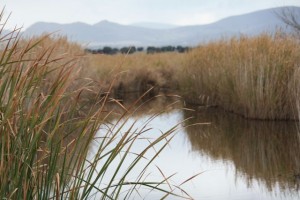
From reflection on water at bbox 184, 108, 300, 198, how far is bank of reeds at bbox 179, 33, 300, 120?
228 millimetres

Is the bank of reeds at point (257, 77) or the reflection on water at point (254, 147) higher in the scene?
the bank of reeds at point (257, 77)

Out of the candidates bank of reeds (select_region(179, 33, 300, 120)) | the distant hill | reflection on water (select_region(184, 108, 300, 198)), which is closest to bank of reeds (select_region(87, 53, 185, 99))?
bank of reeds (select_region(179, 33, 300, 120))

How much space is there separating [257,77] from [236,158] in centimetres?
257

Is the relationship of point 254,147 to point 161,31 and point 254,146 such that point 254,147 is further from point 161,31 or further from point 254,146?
point 161,31

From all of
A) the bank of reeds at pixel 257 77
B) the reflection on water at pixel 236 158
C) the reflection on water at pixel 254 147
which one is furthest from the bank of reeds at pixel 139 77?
the reflection on water at pixel 236 158

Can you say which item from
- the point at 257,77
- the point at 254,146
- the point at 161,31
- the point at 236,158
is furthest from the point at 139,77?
the point at 161,31

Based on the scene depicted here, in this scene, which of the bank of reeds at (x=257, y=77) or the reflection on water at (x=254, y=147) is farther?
the bank of reeds at (x=257, y=77)

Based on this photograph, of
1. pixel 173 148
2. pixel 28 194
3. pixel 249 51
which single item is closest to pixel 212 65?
pixel 249 51

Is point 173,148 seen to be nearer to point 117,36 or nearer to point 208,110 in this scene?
point 208,110

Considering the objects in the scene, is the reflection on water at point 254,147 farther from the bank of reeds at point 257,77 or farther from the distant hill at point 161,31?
the distant hill at point 161,31

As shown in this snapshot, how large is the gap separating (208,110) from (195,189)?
4664mm

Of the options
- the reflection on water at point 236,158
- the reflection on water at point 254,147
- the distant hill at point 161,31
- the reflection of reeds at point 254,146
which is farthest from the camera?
the distant hill at point 161,31

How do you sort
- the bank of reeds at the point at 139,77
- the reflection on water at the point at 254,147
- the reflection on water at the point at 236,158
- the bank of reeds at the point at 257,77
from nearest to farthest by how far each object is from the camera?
the reflection on water at the point at 236,158, the reflection on water at the point at 254,147, the bank of reeds at the point at 257,77, the bank of reeds at the point at 139,77

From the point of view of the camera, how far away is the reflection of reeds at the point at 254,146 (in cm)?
496
